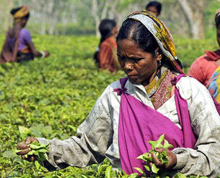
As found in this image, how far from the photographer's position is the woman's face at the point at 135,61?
2.26 metres

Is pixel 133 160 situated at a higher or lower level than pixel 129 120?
lower

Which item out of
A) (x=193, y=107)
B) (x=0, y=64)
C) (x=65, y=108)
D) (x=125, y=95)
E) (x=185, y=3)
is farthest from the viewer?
(x=185, y=3)

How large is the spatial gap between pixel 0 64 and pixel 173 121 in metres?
6.52

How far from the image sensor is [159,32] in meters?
2.28

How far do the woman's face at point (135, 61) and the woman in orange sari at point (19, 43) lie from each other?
6.24 metres

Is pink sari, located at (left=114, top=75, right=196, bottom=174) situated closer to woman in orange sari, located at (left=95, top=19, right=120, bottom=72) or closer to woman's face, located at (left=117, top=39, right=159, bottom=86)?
woman's face, located at (left=117, top=39, right=159, bottom=86)

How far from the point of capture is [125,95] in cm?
239

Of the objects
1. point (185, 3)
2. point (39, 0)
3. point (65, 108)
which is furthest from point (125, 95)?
point (39, 0)

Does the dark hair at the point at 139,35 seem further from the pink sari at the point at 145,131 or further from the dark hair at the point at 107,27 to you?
the dark hair at the point at 107,27

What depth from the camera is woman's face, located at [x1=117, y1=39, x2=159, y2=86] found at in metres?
2.26

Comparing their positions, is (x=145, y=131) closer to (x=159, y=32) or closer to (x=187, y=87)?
(x=187, y=87)

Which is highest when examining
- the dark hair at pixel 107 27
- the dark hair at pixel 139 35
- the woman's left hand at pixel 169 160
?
the dark hair at pixel 139 35

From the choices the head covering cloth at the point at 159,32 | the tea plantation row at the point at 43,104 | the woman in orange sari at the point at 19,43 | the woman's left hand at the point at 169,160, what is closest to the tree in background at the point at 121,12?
the woman in orange sari at the point at 19,43

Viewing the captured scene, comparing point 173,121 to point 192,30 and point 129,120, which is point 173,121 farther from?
point 192,30
